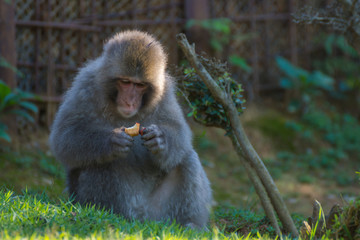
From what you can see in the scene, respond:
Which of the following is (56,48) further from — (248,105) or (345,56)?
(345,56)

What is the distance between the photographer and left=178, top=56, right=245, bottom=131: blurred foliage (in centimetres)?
480

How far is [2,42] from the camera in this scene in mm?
7043

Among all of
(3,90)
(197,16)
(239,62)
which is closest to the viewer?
(3,90)

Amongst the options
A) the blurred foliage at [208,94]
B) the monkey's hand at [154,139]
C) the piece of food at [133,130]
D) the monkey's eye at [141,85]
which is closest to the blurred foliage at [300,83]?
the blurred foliage at [208,94]

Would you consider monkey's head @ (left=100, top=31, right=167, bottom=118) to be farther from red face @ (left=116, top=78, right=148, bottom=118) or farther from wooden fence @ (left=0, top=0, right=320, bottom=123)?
wooden fence @ (left=0, top=0, right=320, bottom=123)

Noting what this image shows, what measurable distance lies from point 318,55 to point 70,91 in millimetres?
7878

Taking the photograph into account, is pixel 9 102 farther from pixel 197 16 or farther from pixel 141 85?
pixel 197 16

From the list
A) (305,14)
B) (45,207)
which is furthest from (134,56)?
(305,14)

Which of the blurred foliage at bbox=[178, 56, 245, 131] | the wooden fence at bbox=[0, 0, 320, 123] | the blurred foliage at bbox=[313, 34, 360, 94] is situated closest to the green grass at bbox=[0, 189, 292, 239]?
the blurred foliage at bbox=[178, 56, 245, 131]

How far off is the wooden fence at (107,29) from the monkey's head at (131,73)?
2.61 m

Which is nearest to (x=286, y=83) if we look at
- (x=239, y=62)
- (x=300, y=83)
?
(x=300, y=83)

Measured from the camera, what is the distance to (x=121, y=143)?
4215mm

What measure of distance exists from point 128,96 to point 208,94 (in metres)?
0.95

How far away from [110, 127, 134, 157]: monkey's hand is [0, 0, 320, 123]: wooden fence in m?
3.14
